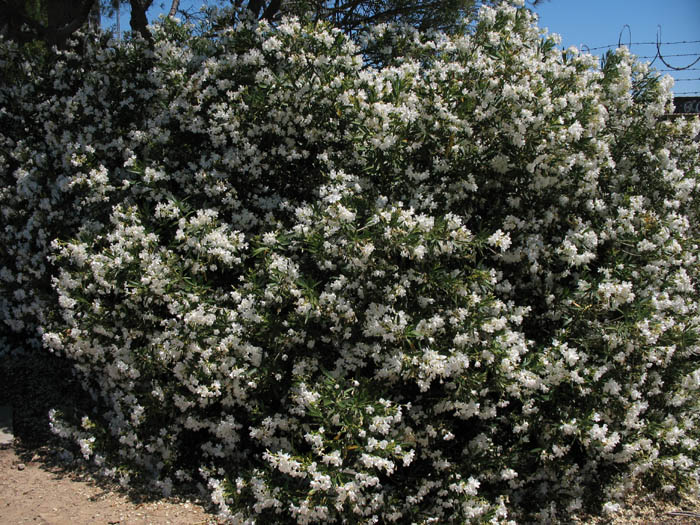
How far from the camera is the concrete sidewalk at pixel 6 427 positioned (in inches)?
190

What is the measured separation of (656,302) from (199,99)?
3.84 meters

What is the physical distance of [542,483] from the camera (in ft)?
13.3

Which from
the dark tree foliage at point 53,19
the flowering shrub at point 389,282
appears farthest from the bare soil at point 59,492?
the dark tree foliage at point 53,19

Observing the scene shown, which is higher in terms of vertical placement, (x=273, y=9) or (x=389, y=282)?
(x=273, y=9)

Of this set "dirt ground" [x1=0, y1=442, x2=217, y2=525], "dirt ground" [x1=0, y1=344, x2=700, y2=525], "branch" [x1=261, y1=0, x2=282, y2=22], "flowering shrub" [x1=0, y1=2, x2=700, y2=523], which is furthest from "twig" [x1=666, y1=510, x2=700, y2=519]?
"branch" [x1=261, y1=0, x2=282, y2=22]

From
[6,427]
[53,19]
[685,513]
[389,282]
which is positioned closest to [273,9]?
[53,19]

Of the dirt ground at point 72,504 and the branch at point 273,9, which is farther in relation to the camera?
the branch at point 273,9

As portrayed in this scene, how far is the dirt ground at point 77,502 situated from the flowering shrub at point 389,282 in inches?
7.5

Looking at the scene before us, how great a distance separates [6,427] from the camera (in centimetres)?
501

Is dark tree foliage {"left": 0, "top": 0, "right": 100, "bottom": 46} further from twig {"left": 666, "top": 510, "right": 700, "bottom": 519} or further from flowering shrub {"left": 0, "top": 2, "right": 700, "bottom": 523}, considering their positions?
twig {"left": 666, "top": 510, "right": 700, "bottom": 519}

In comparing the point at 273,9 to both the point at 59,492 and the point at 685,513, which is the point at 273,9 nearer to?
the point at 59,492

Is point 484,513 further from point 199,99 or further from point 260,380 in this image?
point 199,99

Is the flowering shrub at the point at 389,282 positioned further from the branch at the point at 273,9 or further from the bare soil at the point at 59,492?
the branch at the point at 273,9

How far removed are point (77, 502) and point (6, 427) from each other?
153 centimetres
